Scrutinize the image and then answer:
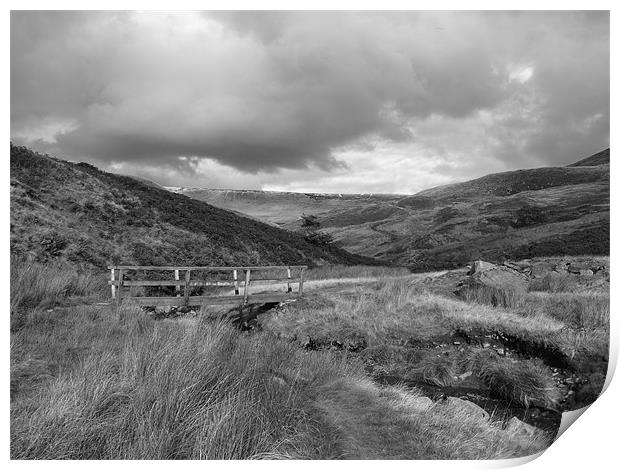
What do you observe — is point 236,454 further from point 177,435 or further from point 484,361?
point 484,361

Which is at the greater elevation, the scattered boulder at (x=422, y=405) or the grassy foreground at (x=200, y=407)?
the grassy foreground at (x=200, y=407)

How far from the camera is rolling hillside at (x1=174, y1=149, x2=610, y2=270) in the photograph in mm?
40594

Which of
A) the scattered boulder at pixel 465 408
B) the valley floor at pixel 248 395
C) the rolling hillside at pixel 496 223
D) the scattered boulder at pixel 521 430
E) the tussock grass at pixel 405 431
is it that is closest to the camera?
the valley floor at pixel 248 395

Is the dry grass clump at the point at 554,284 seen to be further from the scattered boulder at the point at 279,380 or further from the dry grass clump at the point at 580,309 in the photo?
the scattered boulder at the point at 279,380

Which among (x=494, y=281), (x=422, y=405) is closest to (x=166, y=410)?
(x=422, y=405)

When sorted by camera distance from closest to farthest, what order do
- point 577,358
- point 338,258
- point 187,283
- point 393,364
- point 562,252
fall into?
point 577,358
point 393,364
point 187,283
point 562,252
point 338,258

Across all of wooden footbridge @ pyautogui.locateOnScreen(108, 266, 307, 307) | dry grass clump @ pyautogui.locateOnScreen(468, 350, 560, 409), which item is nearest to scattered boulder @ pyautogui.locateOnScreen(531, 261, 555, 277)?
wooden footbridge @ pyautogui.locateOnScreen(108, 266, 307, 307)

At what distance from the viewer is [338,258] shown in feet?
139

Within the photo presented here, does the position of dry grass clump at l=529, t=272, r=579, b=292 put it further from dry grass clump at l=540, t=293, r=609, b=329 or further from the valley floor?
the valley floor

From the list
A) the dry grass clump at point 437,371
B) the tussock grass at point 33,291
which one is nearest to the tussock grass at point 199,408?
the tussock grass at point 33,291

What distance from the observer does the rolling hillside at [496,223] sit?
Result: 40.6 meters

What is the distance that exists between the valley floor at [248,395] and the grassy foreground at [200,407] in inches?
0.6
